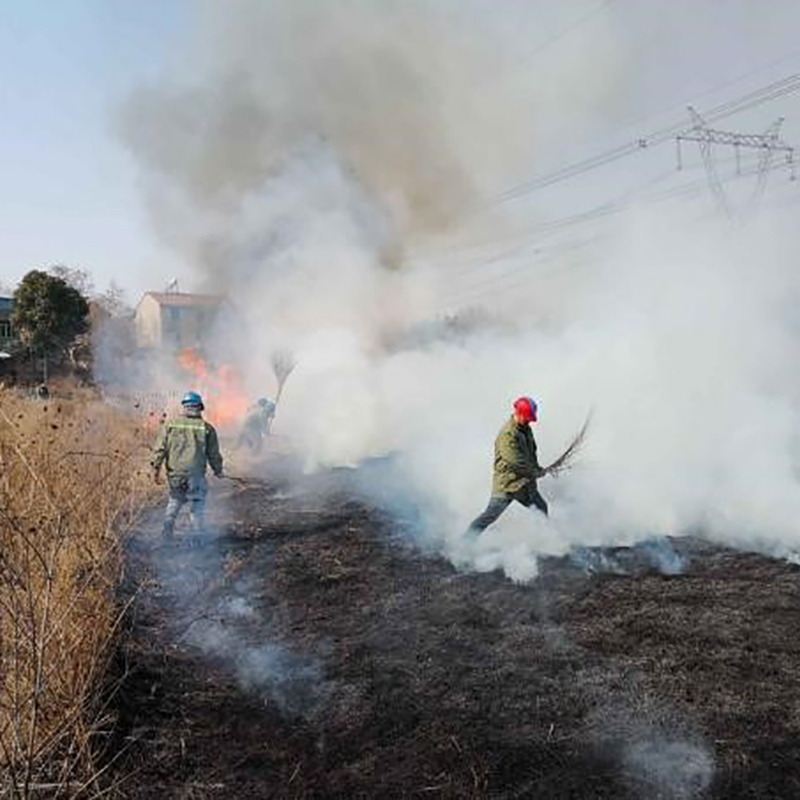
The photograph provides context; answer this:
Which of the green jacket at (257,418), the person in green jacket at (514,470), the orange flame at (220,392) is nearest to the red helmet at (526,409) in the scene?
the person in green jacket at (514,470)

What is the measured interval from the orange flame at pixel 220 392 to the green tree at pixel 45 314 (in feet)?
30.0

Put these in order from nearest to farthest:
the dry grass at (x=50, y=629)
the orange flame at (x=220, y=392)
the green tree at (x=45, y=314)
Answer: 1. the dry grass at (x=50, y=629)
2. the orange flame at (x=220, y=392)
3. the green tree at (x=45, y=314)

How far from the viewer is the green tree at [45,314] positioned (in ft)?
92.3

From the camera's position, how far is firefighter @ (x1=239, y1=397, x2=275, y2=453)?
631 inches

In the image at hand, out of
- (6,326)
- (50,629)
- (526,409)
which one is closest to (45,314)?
(6,326)

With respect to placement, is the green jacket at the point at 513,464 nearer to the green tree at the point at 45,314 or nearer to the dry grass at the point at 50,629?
the dry grass at the point at 50,629

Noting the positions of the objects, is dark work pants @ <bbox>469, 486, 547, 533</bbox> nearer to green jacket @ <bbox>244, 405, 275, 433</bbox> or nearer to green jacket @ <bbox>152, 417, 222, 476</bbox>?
green jacket @ <bbox>152, 417, 222, 476</bbox>

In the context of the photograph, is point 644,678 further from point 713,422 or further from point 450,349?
point 450,349

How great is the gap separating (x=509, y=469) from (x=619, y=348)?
14.2ft

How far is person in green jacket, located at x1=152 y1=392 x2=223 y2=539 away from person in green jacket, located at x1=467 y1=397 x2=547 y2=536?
281 cm

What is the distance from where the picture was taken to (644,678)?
4848 mm

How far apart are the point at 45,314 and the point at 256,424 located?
15.8 m

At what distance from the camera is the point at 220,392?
2036cm

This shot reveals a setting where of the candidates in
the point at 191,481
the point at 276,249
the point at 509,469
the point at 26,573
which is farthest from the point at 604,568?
the point at 276,249
